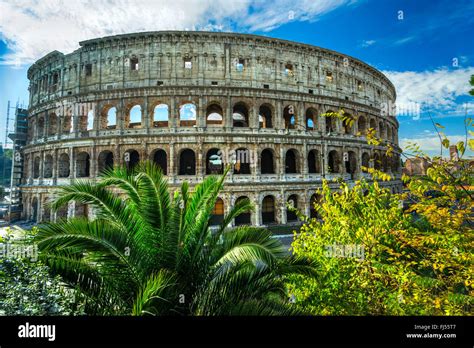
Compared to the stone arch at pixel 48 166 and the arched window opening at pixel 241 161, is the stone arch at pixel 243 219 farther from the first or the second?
the stone arch at pixel 48 166

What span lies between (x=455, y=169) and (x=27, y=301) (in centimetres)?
699

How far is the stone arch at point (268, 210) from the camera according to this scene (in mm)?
21906

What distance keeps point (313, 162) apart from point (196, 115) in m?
13.3

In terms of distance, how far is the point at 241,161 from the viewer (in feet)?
69.4

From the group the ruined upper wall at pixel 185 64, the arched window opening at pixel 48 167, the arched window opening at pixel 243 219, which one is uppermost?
the ruined upper wall at pixel 185 64

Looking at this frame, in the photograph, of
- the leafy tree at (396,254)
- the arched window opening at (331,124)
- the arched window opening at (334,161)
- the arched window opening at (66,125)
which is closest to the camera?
the leafy tree at (396,254)

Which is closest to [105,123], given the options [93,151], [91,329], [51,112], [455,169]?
[93,151]

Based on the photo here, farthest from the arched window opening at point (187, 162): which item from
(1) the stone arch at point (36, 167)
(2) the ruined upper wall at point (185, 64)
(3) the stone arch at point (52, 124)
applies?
(1) the stone arch at point (36, 167)

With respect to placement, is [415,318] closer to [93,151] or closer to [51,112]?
[93,151]

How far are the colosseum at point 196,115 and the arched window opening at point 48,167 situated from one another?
0.09 meters

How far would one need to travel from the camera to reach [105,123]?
22219 millimetres

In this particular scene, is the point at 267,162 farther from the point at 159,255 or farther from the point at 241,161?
the point at 159,255

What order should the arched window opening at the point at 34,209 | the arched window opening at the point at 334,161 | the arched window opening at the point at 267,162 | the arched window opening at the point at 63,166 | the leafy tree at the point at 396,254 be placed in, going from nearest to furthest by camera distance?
the leafy tree at the point at 396,254
the arched window opening at the point at 63,166
the arched window opening at the point at 34,209
the arched window opening at the point at 267,162
the arched window opening at the point at 334,161

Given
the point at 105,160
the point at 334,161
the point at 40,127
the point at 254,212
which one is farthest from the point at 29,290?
Result: the point at 40,127
